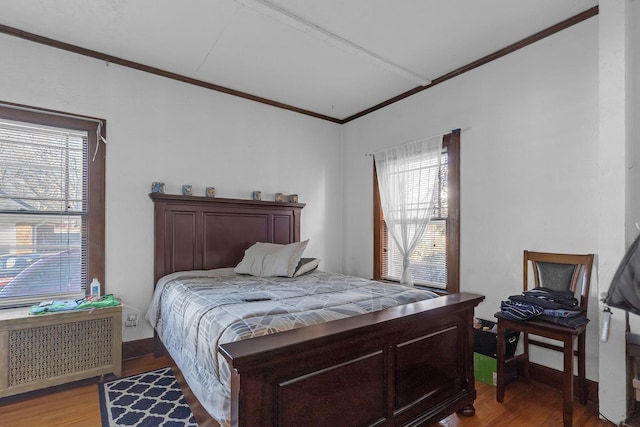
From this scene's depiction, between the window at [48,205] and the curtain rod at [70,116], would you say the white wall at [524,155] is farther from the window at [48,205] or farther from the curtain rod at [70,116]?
the window at [48,205]

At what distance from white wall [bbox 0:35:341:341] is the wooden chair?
264cm

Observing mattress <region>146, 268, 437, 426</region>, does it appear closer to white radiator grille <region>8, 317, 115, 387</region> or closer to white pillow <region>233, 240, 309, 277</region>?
white pillow <region>233, 240, 309, 277</region>

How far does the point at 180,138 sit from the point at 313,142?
5.87 ft

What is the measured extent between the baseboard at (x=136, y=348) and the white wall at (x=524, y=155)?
10.4 ft

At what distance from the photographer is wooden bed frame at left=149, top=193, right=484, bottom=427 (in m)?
1.28

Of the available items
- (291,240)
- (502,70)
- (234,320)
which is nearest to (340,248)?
(291,240)

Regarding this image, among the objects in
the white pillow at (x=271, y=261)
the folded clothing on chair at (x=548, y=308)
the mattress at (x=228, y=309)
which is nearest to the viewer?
the mattress at (x=228, y=309)

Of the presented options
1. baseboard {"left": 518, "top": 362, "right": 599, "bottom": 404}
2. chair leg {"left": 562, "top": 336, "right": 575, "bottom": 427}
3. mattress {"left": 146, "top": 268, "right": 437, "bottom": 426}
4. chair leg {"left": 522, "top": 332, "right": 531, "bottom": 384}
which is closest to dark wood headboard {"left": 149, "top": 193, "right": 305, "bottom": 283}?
mattress {"left": 146, "top": 268, "right": 437, "bottom": 426}

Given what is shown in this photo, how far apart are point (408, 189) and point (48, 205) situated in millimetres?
3557

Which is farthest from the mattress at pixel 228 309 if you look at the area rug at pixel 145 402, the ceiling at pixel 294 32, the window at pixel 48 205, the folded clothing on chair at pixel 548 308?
the ceiling at pixel 294 32

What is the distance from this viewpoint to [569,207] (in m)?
2.56

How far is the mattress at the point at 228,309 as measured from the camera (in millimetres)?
1576

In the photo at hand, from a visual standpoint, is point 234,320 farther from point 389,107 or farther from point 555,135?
point 389,107

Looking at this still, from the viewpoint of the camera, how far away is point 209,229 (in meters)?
3.62
